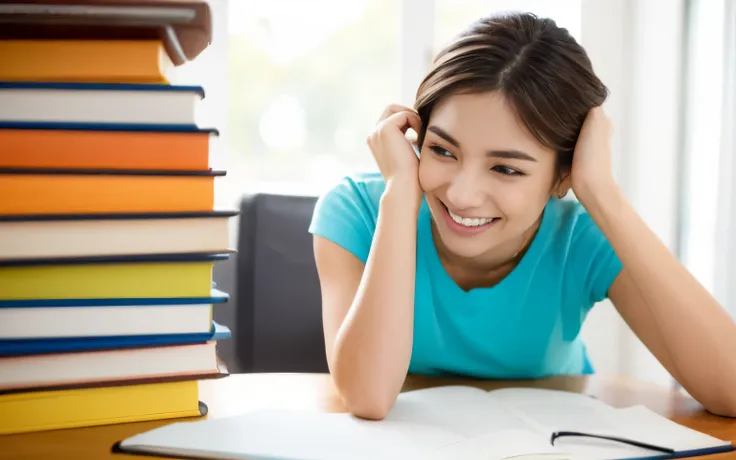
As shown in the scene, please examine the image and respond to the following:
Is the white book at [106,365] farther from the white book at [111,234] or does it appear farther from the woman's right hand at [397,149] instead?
the woman's right hand at [397,149]

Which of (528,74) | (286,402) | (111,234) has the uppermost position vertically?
(528,74)

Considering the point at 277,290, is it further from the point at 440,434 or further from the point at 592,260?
the point at 440,434

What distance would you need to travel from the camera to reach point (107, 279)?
0.75 meters

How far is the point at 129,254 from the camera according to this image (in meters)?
0.75

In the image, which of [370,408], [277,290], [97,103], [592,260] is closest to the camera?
[97,103]

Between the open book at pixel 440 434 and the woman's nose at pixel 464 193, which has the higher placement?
the woman's nose at pixel 464 193

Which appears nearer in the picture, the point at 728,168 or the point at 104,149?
the point at 104,149

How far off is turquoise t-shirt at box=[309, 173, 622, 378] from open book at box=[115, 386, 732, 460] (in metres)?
0.31

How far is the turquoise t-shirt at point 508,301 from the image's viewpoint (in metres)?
1.24

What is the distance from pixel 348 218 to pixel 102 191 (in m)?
0.53

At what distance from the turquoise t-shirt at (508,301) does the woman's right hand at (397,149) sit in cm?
12

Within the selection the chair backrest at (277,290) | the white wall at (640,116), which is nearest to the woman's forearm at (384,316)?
the chair backrest at (277,290)

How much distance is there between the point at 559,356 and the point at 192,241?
2.54ft

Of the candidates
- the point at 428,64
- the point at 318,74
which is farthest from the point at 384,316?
the point at 318,74
